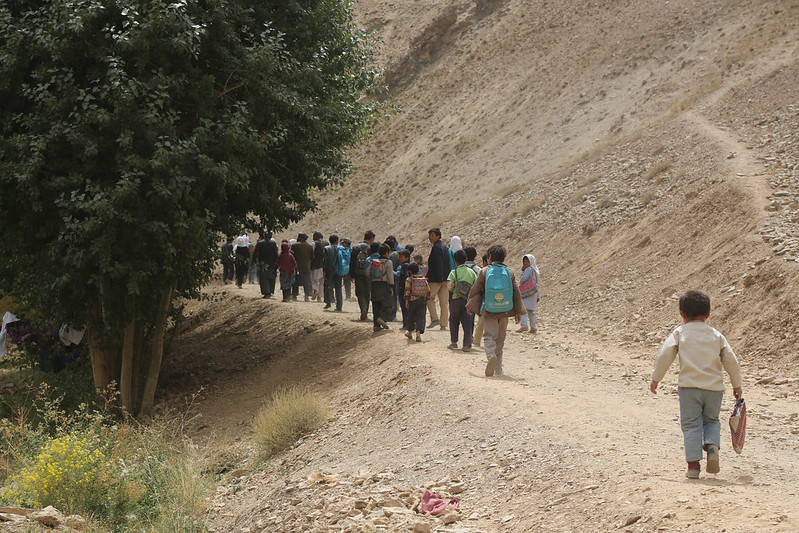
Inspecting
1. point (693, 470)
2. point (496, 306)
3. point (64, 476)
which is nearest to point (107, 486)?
point (64, 476)

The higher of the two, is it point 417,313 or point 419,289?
point 419,289

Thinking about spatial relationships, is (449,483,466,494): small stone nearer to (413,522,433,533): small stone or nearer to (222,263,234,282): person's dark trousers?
(413,522,433,533): small stone

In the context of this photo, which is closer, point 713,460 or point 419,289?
point 713,460

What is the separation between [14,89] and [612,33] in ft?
99.0

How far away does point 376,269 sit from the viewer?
563 inches

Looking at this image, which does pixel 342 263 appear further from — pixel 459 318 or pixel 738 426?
pixel 738 426

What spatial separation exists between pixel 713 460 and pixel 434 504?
2.07 m

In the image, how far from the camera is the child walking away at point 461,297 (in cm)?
1257

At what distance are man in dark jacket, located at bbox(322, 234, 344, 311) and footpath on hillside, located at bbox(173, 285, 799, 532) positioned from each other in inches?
103

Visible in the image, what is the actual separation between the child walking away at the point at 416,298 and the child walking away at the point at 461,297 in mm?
459

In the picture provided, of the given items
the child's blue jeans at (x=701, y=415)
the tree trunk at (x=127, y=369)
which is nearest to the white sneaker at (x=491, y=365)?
the child's blue jeans at (x=701, y=415)

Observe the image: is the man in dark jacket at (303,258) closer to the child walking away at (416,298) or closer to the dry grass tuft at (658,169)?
the child walking away at (416,298)

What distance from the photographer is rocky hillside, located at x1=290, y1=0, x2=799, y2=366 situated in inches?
652

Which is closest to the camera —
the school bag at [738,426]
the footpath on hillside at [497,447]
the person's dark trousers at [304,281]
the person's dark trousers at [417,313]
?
the footpath on hillside at [497,447]
